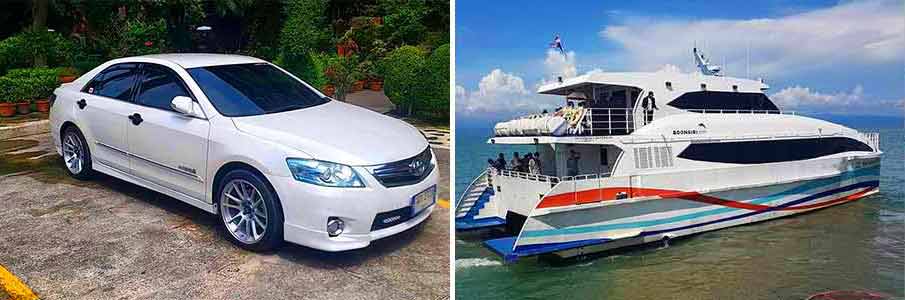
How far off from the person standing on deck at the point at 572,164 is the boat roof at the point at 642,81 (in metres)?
0.19

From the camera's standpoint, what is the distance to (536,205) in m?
1.89

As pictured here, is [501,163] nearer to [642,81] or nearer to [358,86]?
[642,81]

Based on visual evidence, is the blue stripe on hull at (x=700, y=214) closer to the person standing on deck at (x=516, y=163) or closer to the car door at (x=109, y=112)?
the person standing on deck at (x=516, y=163)

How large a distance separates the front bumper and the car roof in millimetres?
690

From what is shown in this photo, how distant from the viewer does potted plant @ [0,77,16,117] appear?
270 centimetres

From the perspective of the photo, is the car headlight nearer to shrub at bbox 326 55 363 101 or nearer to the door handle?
shrub at bbox 326 55 363 101

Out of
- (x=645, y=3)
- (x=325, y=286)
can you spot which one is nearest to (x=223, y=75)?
(x=325, y=286)

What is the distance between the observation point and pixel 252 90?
229 cm

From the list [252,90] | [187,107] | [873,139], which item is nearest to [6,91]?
[187,107]

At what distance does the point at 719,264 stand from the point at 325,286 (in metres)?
1.29

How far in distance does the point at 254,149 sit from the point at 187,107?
335 mm

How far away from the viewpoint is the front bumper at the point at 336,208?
192cm

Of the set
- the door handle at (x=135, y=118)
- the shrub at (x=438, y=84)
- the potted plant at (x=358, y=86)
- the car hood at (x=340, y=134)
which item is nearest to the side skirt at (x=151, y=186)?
the door handle at (x=135, y=118)

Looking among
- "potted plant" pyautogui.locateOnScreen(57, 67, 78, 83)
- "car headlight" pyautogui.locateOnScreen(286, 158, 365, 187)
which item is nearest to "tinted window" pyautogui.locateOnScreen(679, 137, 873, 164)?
"car headlight" pyautogui.locateOnScreen(286, 158, 365, 187)
